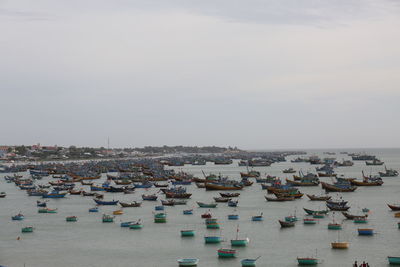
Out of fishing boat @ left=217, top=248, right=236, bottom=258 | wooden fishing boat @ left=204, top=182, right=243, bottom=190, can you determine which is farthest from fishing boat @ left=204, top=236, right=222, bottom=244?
wooden fishing boat @ left=204, top=182, right=243, bottom=190

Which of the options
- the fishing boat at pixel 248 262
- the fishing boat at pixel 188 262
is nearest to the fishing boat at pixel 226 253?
the fishing boat at pixel 248 262

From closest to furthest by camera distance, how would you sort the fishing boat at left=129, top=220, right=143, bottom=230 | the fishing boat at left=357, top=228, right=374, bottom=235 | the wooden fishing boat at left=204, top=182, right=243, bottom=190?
the fishing boat at left=357, top=228, right=374, bottom=235 → the fishing boat at left=129, top=220, right=143, bottom=230 → the wooden fishing boat at left=204, top=182, right=243, bottom=190

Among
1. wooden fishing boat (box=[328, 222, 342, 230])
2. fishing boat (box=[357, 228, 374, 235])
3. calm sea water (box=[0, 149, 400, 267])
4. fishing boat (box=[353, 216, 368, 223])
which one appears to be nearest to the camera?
calm sea water (box=[0, 149, 400, 267])

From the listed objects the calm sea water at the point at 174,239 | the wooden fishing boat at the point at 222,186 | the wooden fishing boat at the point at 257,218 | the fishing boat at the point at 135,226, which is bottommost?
the calm sea water at the point at 174,239

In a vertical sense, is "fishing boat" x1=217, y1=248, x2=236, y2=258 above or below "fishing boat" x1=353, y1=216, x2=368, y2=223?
below

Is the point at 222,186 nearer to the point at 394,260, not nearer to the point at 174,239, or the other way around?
the point at 174,239

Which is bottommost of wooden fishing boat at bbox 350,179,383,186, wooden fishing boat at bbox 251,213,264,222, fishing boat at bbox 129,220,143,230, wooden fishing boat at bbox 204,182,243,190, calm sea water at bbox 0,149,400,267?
calm sea water at bbox 0,149,400,267

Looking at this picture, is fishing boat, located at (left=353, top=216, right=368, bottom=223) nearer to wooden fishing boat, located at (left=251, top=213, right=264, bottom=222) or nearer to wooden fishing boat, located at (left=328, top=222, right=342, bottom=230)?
wooden fishing boat, located at (left=328, top=222, right=342, bottom=230)

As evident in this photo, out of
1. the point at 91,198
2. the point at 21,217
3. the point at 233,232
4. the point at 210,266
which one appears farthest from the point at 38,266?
the point at 91,198

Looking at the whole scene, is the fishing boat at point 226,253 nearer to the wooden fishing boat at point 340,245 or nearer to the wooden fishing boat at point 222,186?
the wooden fishing boat at point 340,245

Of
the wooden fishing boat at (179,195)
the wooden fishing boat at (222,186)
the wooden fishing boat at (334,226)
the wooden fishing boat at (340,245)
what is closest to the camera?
the wooden fishing boat at (340,245)

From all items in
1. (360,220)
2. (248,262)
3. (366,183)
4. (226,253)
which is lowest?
(248,262)

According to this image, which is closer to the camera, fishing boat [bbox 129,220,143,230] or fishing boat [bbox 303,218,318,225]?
fishing boat [bbox 129,220,143,230]

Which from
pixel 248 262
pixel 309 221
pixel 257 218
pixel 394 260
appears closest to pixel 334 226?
pixel 309 221
